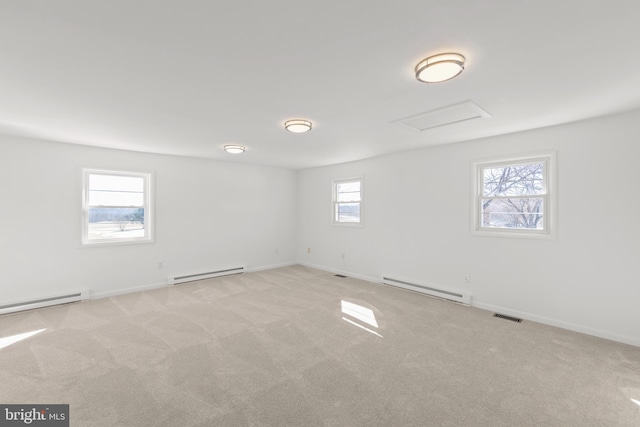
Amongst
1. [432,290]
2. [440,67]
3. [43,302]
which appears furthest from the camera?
[432,290]

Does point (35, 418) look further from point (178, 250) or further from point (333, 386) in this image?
point (178, 250)

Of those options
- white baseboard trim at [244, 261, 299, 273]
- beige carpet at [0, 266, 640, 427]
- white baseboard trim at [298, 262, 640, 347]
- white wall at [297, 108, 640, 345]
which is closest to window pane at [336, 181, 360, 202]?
white wall at [297, 108, 640, 345]

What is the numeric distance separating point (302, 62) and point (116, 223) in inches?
180

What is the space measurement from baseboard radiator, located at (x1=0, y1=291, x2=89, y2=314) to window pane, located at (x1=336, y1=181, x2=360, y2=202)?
16.0 feet

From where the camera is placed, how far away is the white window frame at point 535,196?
134 inches

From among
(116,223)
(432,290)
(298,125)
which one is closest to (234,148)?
(298,125)

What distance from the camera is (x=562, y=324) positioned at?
3309mm

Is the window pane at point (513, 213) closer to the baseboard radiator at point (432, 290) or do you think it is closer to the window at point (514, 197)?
the window at point (514, 197)

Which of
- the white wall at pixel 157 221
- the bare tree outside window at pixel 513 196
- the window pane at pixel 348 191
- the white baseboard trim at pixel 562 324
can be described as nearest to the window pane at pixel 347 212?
the window pane at pixel 348 191

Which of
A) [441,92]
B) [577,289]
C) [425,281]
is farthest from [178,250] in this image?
[577,289]

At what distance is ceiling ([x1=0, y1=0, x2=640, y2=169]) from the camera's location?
4.69 ft

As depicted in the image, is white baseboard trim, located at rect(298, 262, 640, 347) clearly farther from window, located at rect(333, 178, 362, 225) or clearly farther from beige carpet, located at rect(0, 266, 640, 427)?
window, located at rect(333, 178, 362, 225)

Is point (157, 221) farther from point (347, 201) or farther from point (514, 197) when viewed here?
point (514, 197)

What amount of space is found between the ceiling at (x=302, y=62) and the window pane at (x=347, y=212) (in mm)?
2670
